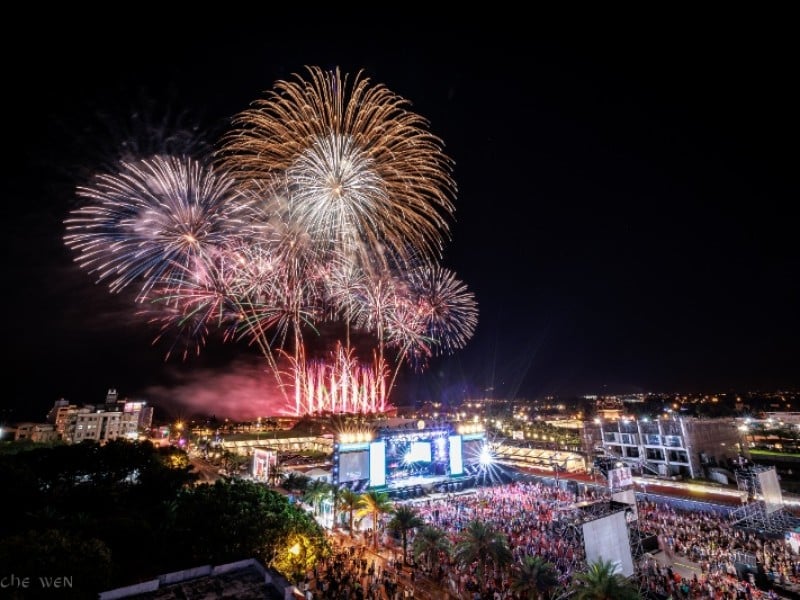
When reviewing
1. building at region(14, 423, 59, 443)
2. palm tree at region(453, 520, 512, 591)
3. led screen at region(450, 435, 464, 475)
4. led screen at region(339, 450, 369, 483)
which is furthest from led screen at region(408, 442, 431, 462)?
building at region(14, 423, 59, 443)

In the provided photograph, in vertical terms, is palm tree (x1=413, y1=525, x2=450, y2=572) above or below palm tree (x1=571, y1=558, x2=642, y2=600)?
below

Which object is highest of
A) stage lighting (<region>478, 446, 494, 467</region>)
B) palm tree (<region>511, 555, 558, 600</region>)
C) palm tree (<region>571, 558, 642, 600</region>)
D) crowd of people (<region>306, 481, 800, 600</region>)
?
stage lighting (<region>478, 446, 494, 467</region>)

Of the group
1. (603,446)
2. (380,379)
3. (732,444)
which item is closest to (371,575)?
(380,379)

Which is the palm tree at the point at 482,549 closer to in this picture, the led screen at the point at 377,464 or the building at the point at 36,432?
the led screen at the point at 377,464

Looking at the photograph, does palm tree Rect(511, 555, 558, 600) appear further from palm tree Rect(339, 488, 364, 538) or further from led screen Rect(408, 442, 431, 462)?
led screen Rect(408, 442, 431, 462)

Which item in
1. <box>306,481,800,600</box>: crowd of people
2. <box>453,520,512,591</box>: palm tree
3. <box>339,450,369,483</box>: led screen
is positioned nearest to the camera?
<box>306,481,800,600</box>: crowd of people

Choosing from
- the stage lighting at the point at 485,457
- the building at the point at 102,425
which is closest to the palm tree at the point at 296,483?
the stage lighting at the point at 485,457

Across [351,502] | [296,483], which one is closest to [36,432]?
[296,483]
